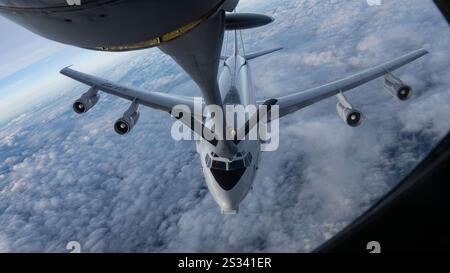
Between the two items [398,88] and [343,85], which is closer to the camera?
[398,88]

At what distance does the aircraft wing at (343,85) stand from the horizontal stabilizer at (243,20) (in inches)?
242

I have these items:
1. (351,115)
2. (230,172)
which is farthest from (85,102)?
(351,115)

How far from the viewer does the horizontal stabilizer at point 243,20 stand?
2.92m

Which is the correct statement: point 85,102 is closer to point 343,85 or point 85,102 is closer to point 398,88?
point 343,85

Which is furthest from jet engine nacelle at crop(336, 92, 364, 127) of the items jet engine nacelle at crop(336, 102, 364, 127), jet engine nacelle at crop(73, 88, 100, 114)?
jet engine nacelle at crop(73, 88, 100, 114)

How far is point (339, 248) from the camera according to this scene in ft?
7.06

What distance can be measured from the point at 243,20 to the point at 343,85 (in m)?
6.86

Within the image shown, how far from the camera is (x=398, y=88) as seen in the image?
7.48 m

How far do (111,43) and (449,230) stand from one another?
2.40 m

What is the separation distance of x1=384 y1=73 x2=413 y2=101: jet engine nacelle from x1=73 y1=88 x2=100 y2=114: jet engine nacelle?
8.02 meters

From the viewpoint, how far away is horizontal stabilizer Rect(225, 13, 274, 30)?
2924 millimetres

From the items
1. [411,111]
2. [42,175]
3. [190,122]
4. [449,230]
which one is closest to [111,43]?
[449,230]

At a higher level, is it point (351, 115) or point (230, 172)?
point (351, 115)

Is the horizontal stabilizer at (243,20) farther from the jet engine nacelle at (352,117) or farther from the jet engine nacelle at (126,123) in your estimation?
the jet engine nacelle at (352,117)
